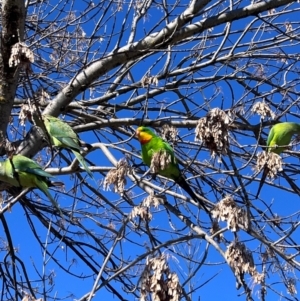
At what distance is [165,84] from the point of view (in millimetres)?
4211

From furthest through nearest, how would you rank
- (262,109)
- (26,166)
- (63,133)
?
(63,133), (26,166), (262,109)

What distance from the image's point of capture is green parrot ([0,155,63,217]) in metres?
3.20

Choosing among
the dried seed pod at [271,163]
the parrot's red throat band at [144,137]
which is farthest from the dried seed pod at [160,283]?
the parrot's red throat band at [144,137]

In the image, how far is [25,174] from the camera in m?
3.25

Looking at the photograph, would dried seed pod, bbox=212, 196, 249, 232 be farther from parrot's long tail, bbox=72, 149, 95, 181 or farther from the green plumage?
the green plumage

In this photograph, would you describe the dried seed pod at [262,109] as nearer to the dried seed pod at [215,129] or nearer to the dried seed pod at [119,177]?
the dried seed pod at [215,129]

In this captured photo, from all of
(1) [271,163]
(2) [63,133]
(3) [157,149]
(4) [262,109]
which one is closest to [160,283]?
(1) [271,163]

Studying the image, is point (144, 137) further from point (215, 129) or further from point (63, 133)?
point (215, 129)

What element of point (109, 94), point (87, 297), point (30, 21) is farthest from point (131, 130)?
point (87, 297)

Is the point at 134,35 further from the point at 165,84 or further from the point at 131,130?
the point at 131,130

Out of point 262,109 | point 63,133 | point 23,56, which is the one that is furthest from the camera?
point 63,133

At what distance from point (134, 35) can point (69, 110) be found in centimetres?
75

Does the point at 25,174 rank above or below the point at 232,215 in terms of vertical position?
above

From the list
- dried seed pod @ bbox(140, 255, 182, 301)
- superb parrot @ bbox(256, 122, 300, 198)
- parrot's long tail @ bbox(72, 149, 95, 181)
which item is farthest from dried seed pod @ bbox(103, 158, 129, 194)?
superb parrot @ bbox(256, 122, 300, 198)
